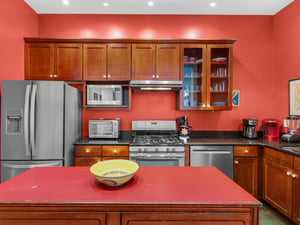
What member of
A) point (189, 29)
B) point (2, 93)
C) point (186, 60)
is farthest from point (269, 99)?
point (2, 93)

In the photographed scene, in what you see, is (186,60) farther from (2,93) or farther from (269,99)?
(2,93)

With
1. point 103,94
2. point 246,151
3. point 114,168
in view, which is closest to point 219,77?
point 246,151

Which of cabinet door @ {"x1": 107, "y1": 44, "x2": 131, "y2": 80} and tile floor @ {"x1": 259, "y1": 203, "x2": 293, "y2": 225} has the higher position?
cabinet door @ {"x1": 107, "y1": 44, "x2": 131, "y2": 80}

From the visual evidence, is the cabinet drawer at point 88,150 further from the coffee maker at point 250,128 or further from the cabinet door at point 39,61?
the coffee maker at point 250,128

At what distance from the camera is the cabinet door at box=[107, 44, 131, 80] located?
8.83 ft

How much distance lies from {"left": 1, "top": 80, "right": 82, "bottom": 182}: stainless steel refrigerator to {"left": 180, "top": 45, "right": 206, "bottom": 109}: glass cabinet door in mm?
1845

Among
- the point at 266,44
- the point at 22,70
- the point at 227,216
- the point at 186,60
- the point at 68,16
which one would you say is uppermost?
the point at 68,16

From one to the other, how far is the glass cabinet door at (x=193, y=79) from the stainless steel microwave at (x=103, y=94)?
3.54 ft

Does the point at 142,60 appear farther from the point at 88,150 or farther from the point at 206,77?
the point at 88,150

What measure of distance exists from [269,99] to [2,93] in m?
4.26

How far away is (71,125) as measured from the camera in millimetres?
2469

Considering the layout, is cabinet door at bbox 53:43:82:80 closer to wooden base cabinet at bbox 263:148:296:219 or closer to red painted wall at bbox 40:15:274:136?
red painted wall at bbox 40:15:274:136

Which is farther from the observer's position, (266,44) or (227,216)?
(266,44)

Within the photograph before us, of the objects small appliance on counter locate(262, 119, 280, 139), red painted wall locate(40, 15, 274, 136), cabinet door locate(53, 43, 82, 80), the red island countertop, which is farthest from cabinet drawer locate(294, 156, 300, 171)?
cabinet door locate(53, 43, 82, 80)
